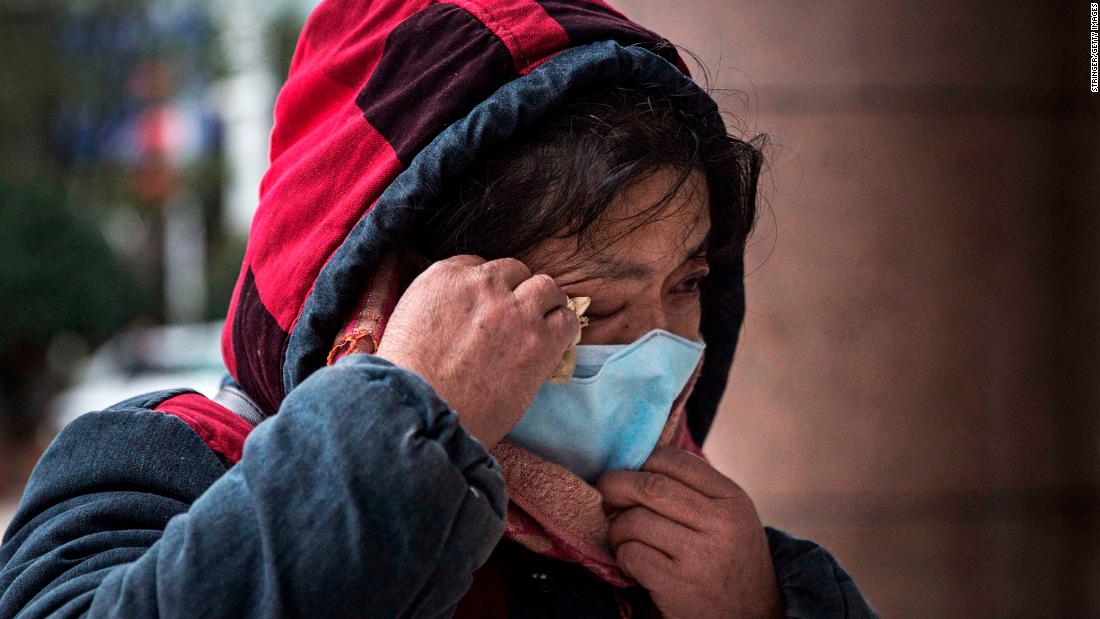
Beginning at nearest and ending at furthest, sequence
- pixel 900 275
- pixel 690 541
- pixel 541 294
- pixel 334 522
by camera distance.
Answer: pixel 334 522
pixel 541 294
pixel 690 541
pixel 900 275

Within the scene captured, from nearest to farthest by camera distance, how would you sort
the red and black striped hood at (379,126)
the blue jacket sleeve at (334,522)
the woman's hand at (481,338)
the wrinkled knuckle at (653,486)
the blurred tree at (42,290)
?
the blue jacket sleeve at (334,522)
the woman's hand at (481,338)
the red and black striped hood at (379,126)
the wrinkled knuckle at (653,486)
the blurred tree at (42,290)

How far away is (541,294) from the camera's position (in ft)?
4.73

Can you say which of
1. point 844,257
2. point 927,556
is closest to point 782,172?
point 844,257

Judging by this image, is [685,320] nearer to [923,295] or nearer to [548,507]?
[548,507]

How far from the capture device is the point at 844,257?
3.22 metres

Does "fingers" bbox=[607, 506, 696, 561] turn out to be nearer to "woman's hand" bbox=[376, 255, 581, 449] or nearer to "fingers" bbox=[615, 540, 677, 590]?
"fingers" bbox=[615, 540, 677, 590]

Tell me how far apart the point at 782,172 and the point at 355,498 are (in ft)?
7.62

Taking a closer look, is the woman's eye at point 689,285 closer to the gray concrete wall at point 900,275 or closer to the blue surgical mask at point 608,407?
the blue surgical mask at point 608,407

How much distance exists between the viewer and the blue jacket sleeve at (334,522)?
1.12 meters

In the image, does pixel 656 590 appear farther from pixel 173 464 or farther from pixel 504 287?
pixel 173 464

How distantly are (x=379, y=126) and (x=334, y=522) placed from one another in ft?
2.32

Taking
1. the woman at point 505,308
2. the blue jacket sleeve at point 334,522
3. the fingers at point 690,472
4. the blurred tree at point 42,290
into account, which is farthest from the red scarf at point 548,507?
the blurred tree at point 42,290

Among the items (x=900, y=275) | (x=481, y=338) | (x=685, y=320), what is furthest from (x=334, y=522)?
(x=900, y=275)

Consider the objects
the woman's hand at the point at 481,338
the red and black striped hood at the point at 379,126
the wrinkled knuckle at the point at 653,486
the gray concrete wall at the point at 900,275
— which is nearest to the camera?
the woman's hand at the point at 481,338
